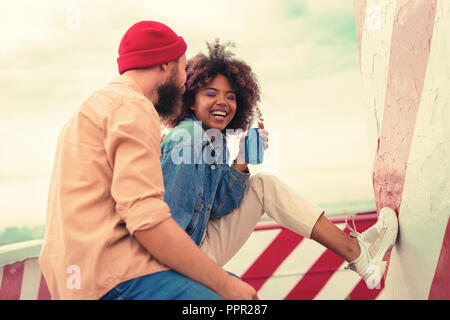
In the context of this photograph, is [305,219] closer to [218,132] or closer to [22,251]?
[218,132]

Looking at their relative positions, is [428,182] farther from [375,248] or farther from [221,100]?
[221,100]

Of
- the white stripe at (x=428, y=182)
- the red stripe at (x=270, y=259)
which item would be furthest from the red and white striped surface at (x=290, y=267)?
the white stripe at (x=428, y=182)

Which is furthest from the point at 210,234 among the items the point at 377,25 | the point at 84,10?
the point at 84,10

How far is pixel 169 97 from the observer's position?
1200 millimetres

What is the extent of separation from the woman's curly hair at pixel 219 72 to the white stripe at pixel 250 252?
0.46m

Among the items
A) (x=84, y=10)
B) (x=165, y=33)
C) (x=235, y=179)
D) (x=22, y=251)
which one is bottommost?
(x=22, y=251)

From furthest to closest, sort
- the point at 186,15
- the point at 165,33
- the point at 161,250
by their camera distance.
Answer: the point at 186,15
the point at 165,33
the point at 161,250

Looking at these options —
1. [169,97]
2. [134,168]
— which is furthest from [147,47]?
[134,168]

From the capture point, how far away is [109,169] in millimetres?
940

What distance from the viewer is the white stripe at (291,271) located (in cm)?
200

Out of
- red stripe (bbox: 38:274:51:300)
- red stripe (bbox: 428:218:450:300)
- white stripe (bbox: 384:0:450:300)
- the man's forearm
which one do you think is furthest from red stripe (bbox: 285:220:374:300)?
the man's forearm

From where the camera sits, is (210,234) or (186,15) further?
(186,15)

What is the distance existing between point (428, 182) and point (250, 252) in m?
0.82

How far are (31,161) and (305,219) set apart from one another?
1049 millimetres
